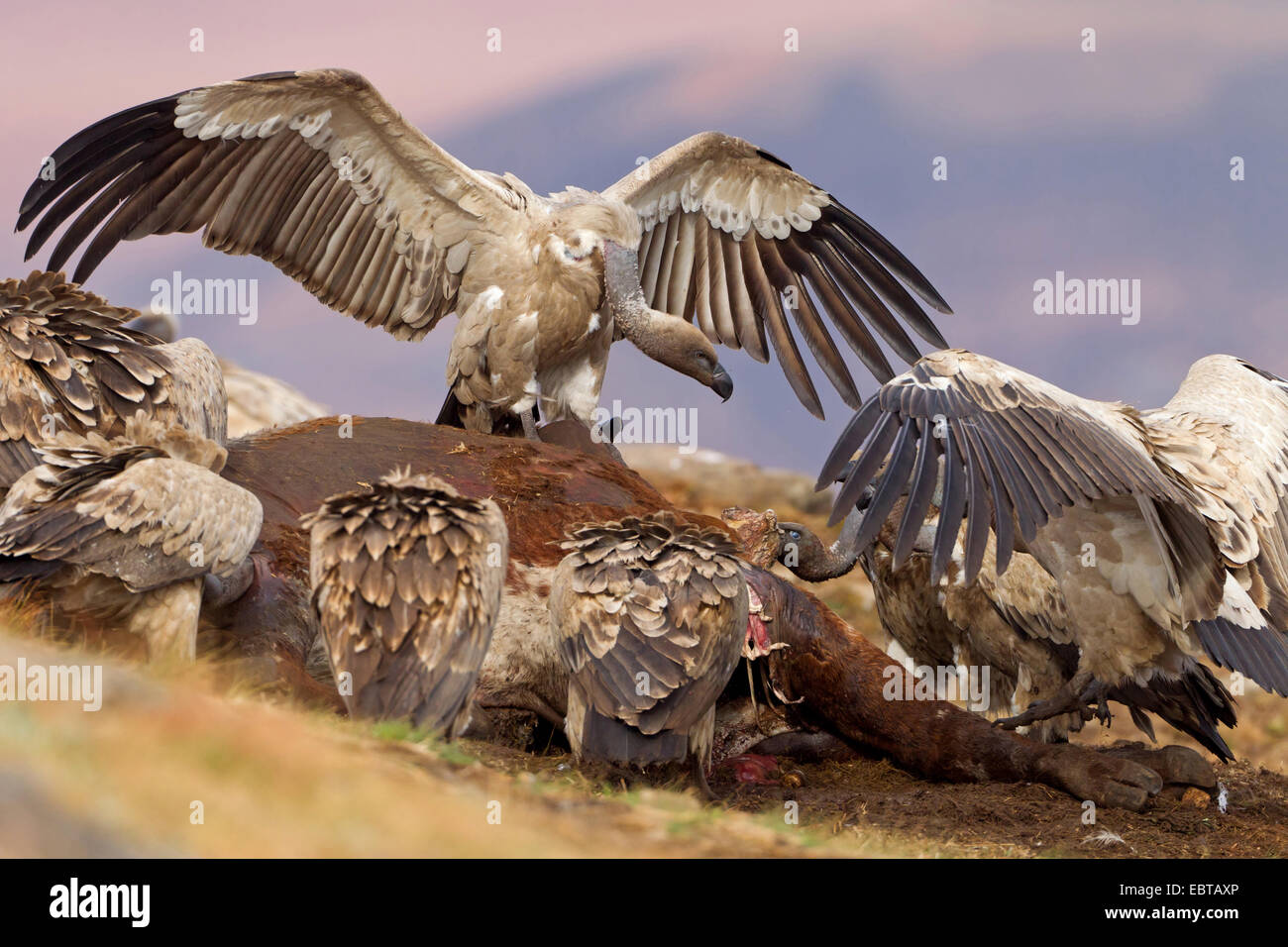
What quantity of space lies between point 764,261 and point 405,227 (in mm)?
3359

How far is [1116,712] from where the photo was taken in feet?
55.0

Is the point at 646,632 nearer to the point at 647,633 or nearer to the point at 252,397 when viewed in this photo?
the point at 647,633

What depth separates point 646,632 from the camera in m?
5.97

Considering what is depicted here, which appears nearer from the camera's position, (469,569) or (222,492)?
(469,569)

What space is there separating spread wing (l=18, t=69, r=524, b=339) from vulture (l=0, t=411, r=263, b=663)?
3803 millimetres

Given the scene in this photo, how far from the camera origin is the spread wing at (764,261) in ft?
37.6

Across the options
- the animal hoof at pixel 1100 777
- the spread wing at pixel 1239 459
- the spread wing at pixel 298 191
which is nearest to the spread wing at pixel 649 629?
the animal hoof at pixel 1100 777

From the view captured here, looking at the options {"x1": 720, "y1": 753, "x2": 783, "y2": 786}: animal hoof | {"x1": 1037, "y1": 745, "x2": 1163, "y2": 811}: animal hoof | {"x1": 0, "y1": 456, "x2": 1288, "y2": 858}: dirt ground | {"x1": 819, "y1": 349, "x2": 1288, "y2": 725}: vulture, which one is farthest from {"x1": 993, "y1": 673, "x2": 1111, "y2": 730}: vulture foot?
{"x1": 720, "y1": 753, "x2": 783, "y2": 786}: animal hoof

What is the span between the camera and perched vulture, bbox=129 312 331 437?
56.4 ft

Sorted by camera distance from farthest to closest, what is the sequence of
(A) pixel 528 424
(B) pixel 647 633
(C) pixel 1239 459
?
1. (A) pixel 528 424
2. (C) pixel 1239 459
3. (B) pixel 647 633

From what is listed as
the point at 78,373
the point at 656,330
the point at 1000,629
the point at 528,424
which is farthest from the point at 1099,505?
the point at 78,373
